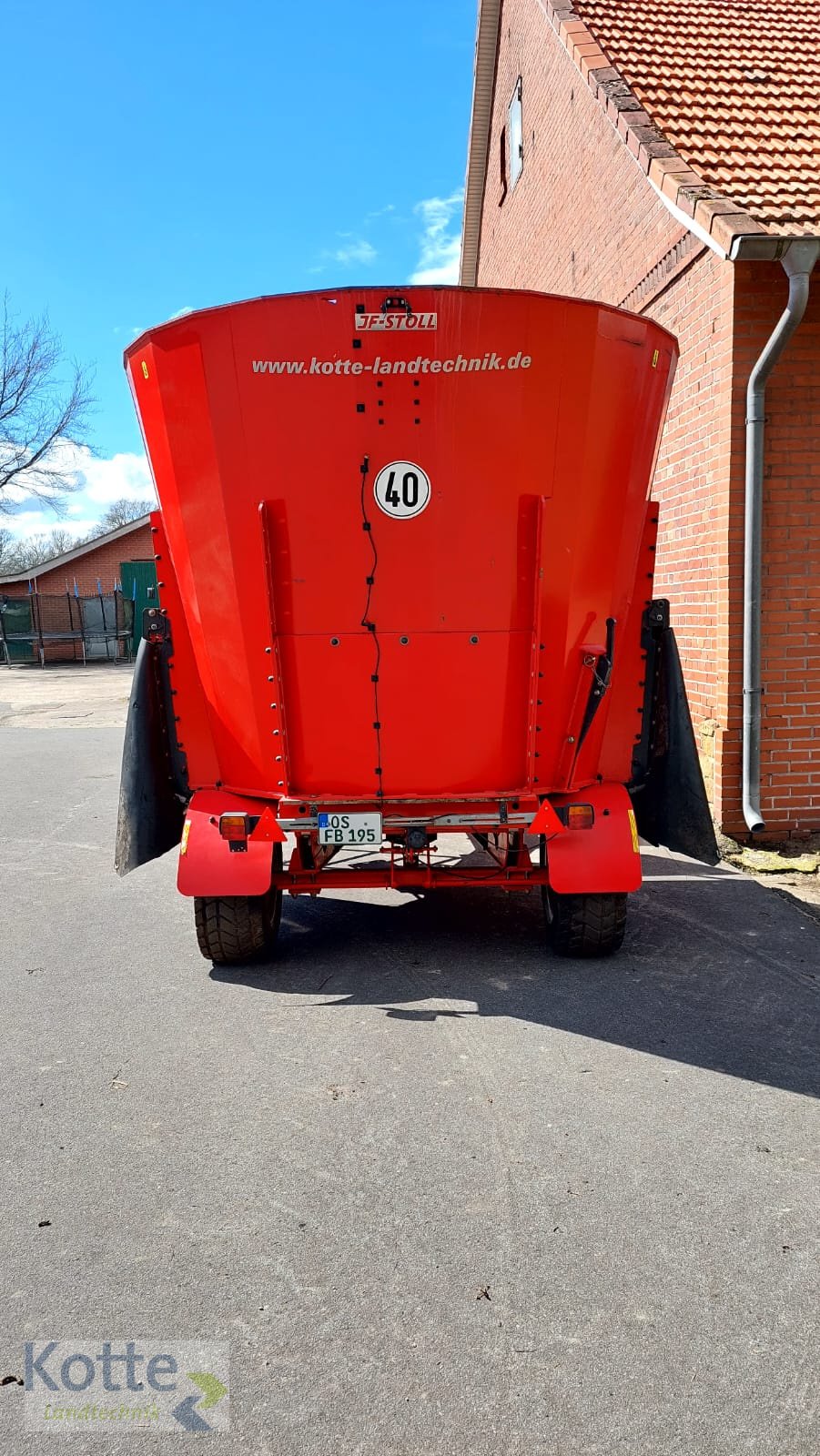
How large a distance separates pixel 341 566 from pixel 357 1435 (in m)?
3.17

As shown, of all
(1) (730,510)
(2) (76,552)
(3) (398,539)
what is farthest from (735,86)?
(2) (76,552)

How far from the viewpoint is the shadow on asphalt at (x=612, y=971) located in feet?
13.3

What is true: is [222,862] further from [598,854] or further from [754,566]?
[754,566]

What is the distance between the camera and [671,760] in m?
5.17

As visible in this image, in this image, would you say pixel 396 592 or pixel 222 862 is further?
Result: pixel 222 862

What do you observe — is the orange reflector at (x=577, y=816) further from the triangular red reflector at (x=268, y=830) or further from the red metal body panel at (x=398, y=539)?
the triangular red reflector at (x=268, y=830)

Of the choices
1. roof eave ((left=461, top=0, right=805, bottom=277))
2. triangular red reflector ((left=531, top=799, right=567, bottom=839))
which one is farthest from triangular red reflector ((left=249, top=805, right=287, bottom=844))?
roof eave ((left=461, top=0, right=805, bottom=277))

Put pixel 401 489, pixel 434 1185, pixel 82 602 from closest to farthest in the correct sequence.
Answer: pixel 434 1185 < pixel 401 489 < pixel 82 602

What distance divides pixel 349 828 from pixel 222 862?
0.61m

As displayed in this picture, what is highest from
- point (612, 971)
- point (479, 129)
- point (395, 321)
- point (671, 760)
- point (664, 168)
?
point (479, 129)

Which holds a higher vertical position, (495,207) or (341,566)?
(495,207)

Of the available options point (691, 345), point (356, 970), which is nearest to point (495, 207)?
point (691, 345)

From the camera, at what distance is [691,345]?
732cm

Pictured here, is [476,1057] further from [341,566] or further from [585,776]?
[341,566]
